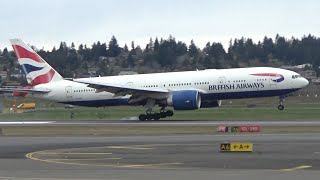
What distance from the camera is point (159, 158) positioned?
93.2ft

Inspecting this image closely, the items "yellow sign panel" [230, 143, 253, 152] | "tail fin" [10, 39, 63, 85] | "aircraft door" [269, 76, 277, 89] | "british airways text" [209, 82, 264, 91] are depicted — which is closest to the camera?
"yellow sign panel" [230, 143, 253, 152]

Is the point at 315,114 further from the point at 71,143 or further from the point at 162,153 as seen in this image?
the point at 162,153

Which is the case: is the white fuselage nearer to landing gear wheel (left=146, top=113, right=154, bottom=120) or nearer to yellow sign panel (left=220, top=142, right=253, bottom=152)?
landing gear wheel (left=146, top=113, right=154, bottom=120)

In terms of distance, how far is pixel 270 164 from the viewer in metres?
25.8

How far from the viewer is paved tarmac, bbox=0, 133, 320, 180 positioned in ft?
75.7

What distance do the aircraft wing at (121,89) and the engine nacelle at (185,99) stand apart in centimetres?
115

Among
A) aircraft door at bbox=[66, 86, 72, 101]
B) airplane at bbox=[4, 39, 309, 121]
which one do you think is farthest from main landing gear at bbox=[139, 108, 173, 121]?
aircraft door at bbox=[66, 86, 72, 101]

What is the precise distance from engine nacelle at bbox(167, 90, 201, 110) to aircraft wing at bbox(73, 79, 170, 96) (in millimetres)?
1149

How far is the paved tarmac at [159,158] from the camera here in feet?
75.7

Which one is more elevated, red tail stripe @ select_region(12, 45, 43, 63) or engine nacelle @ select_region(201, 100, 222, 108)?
red tail stripe @ select_region(12, 45, 43, 63)

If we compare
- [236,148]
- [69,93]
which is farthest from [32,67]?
[236,148]

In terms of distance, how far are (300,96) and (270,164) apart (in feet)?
267

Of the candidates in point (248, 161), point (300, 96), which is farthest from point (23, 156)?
point (300, 96)

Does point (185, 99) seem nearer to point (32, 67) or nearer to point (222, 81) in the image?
point (222, 81)
